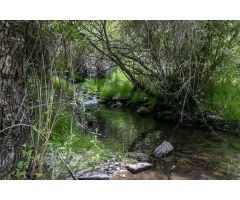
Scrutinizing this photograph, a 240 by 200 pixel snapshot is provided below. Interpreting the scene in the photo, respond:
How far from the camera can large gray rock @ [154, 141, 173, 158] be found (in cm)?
680

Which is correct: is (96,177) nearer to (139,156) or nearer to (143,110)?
(139,156)

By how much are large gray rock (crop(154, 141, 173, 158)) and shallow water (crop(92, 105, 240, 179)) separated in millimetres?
106

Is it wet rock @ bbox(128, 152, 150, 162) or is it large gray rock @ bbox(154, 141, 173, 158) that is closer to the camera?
wet rock @ bbox(128, 152, 150, 162)

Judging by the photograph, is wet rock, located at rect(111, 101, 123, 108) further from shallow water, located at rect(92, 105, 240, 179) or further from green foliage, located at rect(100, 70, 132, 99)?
shallow water, located at rect(92, 105, 240, 179)

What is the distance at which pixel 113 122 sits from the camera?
955cm

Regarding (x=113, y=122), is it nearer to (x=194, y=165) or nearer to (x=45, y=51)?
(x=194, y=165)

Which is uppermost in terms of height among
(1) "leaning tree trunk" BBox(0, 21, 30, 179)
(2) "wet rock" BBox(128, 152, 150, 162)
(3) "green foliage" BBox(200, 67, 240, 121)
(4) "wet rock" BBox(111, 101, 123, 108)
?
(1) "leaning tree trunk" BBox(0, 21, 30, 179)

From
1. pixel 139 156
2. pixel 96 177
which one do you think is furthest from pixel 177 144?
pixel 96 177

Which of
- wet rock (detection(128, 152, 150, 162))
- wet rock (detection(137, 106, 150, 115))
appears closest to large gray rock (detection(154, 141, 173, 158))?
wet rock (detection(128, 152, 150, 162))

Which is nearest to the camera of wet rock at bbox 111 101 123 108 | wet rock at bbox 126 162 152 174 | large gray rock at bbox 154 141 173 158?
wet rock at bbox 126 162 152 174

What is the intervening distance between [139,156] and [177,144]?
133cm

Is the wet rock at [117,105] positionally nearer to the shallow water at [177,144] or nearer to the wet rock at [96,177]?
the shallow water at [177,144]

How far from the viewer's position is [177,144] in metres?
7.70
